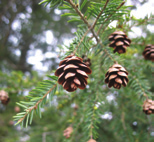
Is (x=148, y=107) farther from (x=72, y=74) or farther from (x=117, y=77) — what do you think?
(x=72, y=74)

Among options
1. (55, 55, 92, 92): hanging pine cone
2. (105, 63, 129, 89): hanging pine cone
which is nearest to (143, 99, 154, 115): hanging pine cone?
(105, 63, 129, 89): hanging pine cone

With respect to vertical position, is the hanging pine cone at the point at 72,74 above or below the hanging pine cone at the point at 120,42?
below

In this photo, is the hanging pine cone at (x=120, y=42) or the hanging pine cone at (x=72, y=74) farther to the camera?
the hanging pine cone at (x=120, y=42)

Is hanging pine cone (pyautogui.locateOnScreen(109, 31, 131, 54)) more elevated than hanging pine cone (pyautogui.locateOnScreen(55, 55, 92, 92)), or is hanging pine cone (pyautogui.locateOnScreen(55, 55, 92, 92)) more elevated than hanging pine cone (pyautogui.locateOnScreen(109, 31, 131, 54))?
hanging pine cone (pyautogui.locateOnScreen(109, 31, 131, 54))

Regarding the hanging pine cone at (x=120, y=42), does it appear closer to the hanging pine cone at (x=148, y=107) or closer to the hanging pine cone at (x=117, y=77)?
the hanging pine cone at (x=117, y=77)

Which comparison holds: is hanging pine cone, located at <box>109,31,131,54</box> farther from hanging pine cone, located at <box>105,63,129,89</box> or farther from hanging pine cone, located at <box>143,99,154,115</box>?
hanging pine cone, located at <box>143,99,154,115</box>

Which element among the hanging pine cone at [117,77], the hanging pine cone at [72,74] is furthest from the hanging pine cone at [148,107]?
the hanging pine cone at [72,74]

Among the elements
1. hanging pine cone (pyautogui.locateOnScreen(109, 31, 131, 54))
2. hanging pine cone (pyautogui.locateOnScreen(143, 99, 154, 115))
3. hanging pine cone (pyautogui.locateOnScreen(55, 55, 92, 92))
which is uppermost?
hanging pine cone (pyautogui.locateOnScreen(109, 31, 131, 54))

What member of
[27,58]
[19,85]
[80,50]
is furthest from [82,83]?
[27,58]

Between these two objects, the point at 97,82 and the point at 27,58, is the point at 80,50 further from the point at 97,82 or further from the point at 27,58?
the point at 27,58

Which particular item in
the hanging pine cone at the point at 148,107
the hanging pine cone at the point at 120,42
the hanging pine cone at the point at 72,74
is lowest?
the hanging pine cone at the point at 148,107
